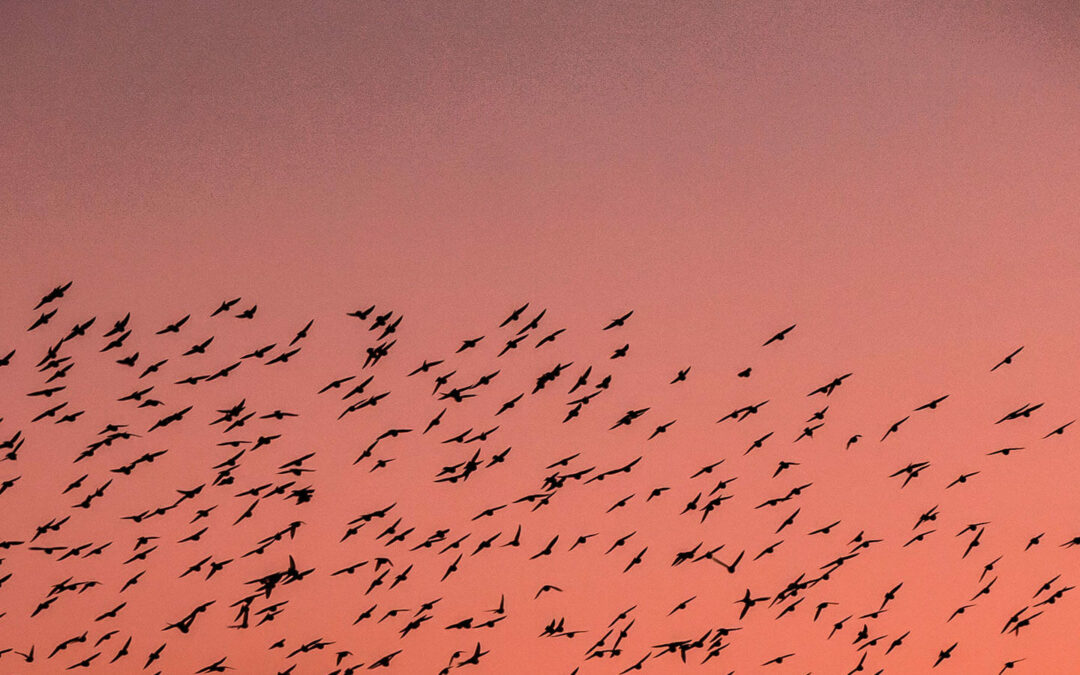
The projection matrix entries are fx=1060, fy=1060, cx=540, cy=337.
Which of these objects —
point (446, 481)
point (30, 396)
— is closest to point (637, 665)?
Result: point (446, 481)

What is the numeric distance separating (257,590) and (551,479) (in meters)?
5.26

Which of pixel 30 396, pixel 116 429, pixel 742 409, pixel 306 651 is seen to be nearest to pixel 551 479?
pixel 742 409

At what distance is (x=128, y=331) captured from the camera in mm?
16781

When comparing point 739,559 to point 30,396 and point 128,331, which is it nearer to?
point 128,331

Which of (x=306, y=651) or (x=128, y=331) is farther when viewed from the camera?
(x=306, y=651)

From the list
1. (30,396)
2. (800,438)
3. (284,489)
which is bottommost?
(800,438)

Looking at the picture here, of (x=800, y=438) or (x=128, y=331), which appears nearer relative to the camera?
(x=128, y=331)

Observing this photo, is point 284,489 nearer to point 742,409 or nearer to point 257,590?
point 257,590

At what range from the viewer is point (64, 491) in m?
17.4

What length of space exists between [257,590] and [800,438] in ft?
31.1

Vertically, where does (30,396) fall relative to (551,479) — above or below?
above

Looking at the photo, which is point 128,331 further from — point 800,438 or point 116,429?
point 800,438

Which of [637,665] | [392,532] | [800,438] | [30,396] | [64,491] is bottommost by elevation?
[637,665]

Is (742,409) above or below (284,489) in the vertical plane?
below
